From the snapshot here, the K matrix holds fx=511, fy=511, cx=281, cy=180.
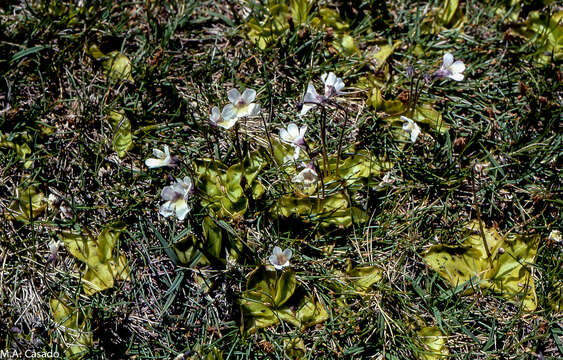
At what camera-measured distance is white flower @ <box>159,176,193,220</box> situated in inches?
91.4

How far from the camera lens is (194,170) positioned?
267 centimetres

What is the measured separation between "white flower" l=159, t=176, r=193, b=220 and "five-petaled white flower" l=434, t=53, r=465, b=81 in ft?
4.46

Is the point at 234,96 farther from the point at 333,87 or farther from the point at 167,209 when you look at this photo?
the point at 167,209

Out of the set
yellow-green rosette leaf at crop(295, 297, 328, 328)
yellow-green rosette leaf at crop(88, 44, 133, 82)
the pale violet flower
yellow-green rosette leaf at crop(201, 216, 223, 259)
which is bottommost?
yellow-green rosette leaf at crop(295, 297, 328, 328)

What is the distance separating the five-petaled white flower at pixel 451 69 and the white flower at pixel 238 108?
97 cm

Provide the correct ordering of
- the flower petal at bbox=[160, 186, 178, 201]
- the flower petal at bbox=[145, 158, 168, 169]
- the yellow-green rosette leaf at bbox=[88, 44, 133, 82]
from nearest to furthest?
1. the flower petal at bbox=[160, 186, 178, 201]
2. the flower petal at bbox=[145, 158, 168, 169]
3. the yellow-green rosette leaf at bbox=[88, 44, 133, 82]

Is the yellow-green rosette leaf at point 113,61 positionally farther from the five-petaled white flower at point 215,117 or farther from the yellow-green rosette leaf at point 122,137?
the five-petaled white flower at point 215,117

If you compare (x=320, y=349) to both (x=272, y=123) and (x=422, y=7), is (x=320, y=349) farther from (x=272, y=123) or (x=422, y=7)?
(x=422, y=7)

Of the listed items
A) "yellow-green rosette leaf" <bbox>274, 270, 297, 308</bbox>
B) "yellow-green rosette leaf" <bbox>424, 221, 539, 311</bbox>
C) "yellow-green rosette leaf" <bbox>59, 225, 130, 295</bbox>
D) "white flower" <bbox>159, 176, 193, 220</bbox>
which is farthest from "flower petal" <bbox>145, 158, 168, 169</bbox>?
"yellow-green rosette leaf" <bbox>424, 221, 539, 311</bbox>

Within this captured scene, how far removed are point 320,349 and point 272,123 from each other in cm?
123

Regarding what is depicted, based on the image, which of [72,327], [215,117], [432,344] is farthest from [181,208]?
[432,344]

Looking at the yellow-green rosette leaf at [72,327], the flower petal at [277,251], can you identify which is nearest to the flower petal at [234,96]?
the flower petal at [277,251]

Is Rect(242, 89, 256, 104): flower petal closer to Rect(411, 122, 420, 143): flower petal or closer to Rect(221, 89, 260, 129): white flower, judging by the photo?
Rect(221, 89, 260, 129): white flower

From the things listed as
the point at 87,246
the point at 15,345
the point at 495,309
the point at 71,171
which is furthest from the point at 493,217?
the point at 15,345
